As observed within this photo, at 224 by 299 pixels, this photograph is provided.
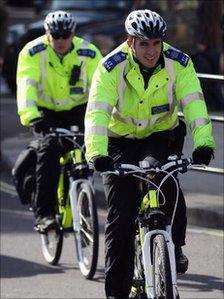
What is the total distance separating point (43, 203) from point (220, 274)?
4.99 ft

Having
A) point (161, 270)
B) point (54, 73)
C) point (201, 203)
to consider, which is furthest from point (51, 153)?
point (161, 270)

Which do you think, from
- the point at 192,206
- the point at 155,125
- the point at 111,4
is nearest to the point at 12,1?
the point at 111,4

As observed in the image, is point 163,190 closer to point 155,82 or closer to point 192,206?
point 155,82

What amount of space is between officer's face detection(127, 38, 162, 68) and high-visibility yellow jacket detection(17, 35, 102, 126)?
2.55 metres

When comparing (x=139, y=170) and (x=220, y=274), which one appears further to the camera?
(x=220, y=274)

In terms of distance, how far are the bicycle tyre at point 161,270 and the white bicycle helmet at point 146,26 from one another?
3.72 ft

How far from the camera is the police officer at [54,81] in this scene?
10070 millimetres

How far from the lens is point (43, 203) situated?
10367 mm

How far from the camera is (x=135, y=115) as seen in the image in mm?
7664

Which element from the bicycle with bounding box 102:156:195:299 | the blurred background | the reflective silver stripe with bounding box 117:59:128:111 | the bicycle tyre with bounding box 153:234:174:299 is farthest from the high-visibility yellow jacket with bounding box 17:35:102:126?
the blurred background

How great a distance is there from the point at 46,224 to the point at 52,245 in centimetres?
29

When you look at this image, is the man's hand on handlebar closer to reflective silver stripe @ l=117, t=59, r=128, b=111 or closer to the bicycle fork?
reflective silver stripe @ l=117, t=59, r=128, b=111

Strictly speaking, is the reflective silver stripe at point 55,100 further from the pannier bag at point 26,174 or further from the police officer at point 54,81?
the pannier bag at point 26,174

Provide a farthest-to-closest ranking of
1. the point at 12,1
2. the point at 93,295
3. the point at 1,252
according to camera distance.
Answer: the point at 12,1 → the point at 1,252 → the point at 93,295
